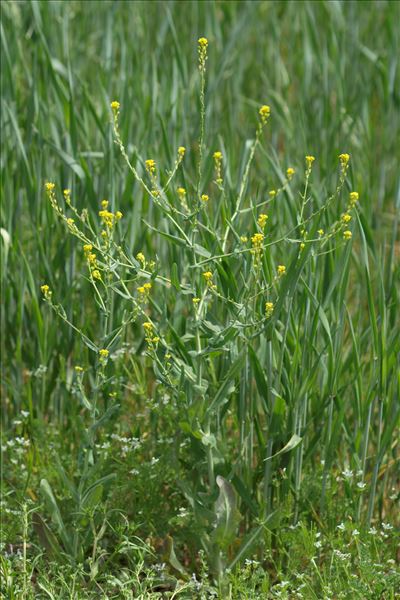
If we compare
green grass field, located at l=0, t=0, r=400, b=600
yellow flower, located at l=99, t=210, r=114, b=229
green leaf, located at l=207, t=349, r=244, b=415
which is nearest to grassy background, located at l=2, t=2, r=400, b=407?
green grass field, located at l=0, t=0, r=400, b=600

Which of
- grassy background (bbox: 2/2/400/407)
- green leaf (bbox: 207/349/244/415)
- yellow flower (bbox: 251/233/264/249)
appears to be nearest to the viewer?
yellow flower (bbox: 251/233/264/249)

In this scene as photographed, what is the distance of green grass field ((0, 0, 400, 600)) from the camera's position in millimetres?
2037

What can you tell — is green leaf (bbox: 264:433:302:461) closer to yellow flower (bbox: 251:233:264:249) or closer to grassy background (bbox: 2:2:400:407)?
yellow flower (bbox: 251:233:264:249)

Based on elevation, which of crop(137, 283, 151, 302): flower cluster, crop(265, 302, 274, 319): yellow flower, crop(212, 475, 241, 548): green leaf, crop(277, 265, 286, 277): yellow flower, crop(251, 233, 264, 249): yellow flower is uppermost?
crop(251, 233, 264, 249): yellow flower

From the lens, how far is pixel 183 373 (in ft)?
6.50

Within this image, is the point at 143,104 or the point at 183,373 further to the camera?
the point at 143,104

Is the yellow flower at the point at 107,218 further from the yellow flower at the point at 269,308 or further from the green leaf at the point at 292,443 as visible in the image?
the green leaf at the point at 292,443

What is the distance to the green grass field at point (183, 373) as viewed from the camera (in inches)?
80.2

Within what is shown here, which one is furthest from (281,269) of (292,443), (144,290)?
(292,443)

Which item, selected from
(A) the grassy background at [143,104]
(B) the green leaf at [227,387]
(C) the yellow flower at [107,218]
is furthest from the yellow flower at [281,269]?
(A) the grassy background at [143,104]

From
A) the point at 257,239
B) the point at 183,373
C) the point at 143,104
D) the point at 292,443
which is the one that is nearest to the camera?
the point at 257,239

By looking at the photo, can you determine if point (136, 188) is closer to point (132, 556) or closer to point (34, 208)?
point (34, 208)

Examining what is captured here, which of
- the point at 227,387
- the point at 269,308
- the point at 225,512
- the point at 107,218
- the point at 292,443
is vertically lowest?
the point at 225,512

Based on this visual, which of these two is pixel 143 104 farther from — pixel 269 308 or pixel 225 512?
pixel 225 512
